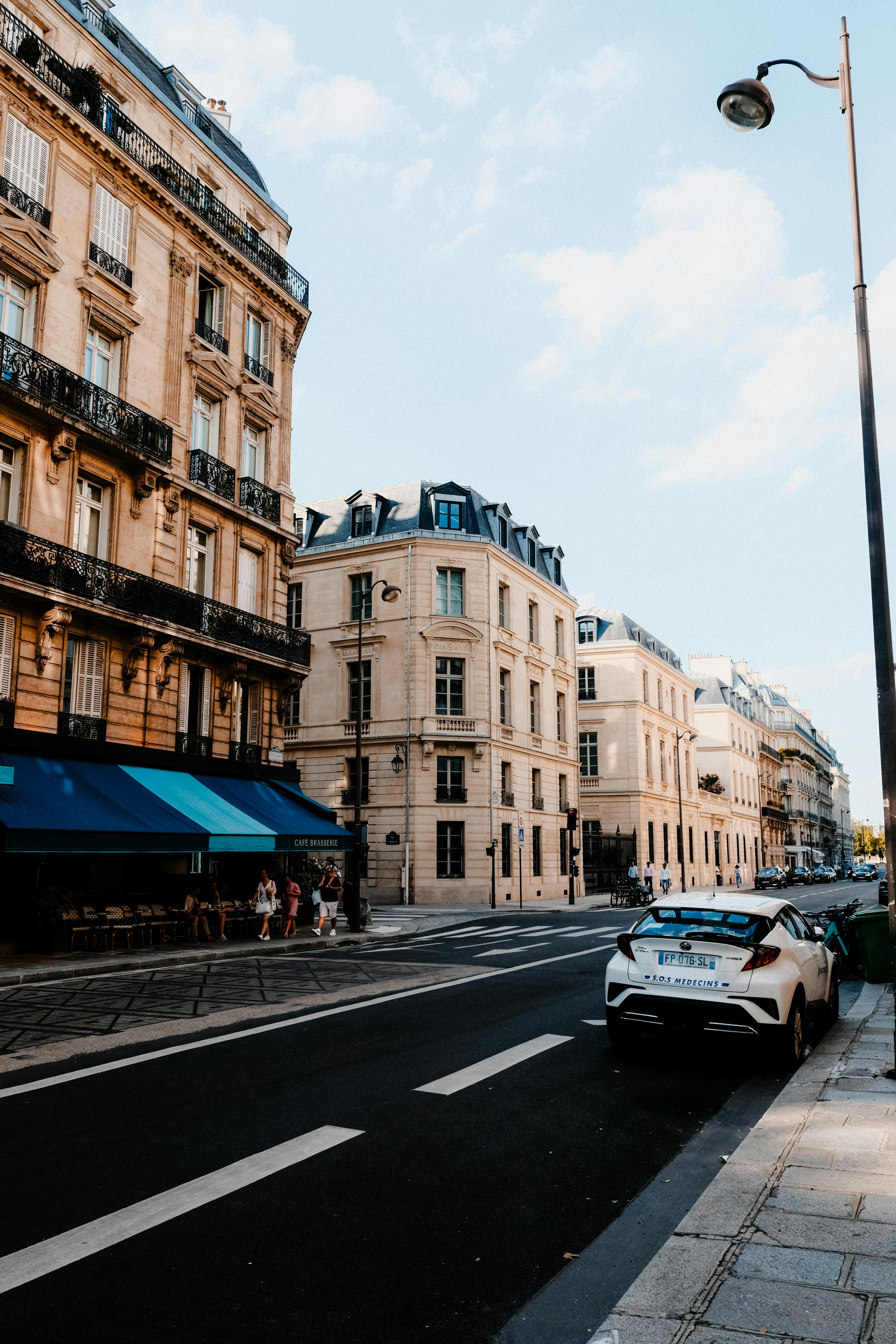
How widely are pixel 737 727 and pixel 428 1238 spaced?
8225 cm

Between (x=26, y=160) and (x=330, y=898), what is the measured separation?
58.4ft

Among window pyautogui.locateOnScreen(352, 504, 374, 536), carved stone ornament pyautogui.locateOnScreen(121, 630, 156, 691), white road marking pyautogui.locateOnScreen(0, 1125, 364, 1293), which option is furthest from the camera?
window pyautogui.locateOnScreen(352, 504, 374, 536)

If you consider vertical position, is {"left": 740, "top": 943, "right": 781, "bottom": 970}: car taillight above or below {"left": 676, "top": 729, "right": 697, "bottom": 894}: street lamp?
below

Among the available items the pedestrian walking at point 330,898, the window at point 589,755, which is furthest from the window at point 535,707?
the pedestrian walking at point 330,898

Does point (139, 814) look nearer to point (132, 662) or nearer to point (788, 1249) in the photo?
point (132, 662)

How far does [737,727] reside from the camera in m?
83.0

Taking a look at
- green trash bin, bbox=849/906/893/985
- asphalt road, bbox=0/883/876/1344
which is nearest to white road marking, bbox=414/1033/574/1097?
asphalt road, bbox=0/883/876/1344

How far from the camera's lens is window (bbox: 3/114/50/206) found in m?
19.4

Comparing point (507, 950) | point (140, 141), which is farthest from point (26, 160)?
point (507, 950)

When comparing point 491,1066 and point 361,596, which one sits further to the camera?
point 361,596

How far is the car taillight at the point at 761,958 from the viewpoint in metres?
8.16

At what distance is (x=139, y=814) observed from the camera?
18.2 m

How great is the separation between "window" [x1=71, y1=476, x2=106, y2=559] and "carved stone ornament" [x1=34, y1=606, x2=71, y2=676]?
6.76 ft

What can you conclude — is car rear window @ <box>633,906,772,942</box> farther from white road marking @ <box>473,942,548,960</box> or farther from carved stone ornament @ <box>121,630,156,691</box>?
carved stone ornament @ <box>121,630,156,691</box>
